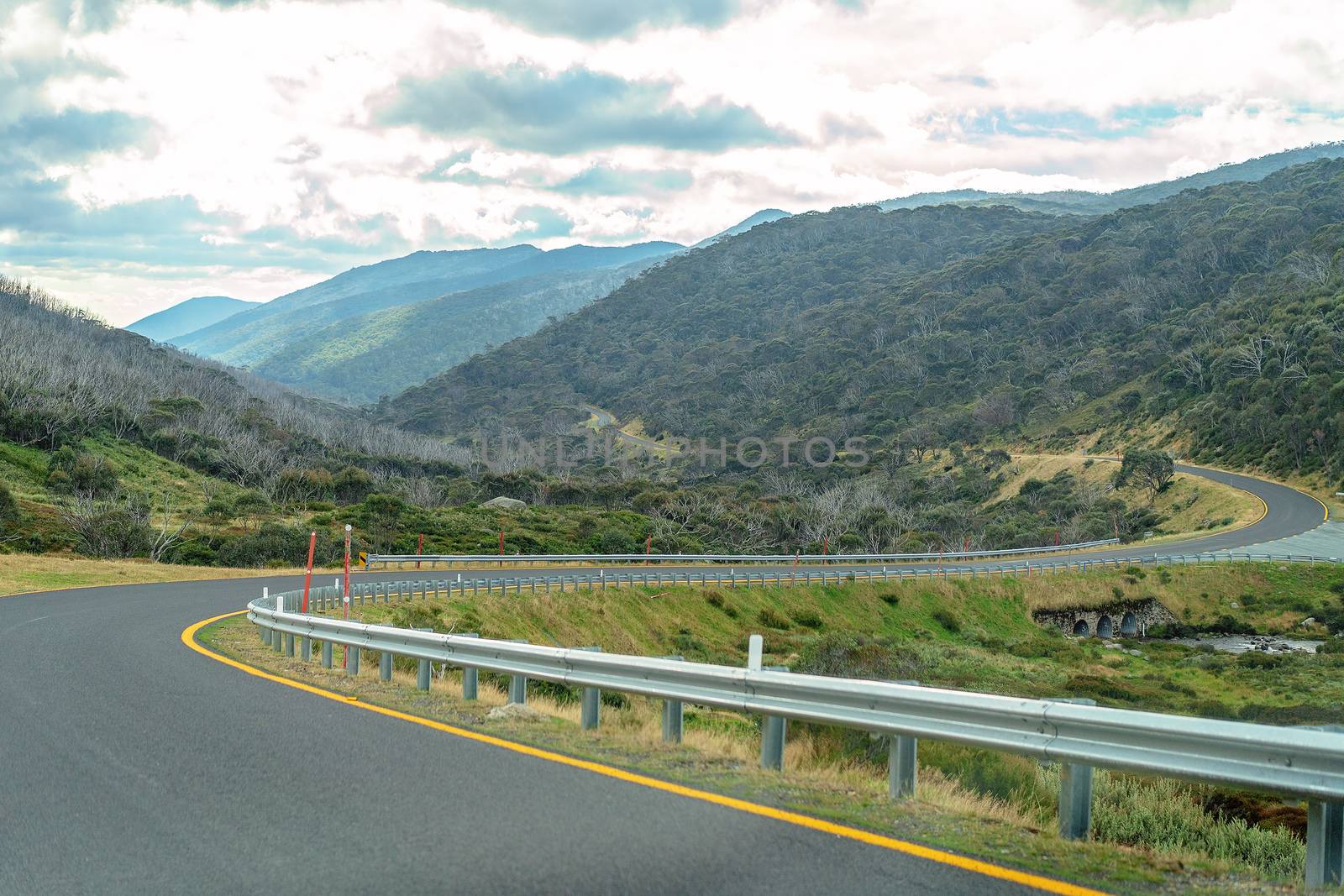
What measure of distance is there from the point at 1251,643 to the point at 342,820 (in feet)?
160

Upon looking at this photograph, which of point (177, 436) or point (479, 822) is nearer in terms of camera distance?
point (479, 822)

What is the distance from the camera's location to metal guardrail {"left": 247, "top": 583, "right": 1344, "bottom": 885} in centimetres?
524

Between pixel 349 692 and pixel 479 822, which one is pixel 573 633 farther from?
pixel 479 822

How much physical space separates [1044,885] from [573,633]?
28721mm

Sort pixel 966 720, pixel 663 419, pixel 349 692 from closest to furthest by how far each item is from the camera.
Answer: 1. pixel 966 720
2. pixel 349 692
3. pixel 663 419

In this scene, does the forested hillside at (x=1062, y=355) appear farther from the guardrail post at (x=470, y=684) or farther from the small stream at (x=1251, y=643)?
the guardrail post at (x=470, y=684)

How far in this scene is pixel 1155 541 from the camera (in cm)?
6631

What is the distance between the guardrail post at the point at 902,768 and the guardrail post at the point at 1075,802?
100 cm


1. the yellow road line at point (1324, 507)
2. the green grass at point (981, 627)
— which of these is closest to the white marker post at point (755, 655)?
the green grass at point (981, 627)

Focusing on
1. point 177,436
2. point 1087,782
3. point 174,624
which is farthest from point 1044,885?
point 177,436

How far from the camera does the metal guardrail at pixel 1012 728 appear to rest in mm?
5238

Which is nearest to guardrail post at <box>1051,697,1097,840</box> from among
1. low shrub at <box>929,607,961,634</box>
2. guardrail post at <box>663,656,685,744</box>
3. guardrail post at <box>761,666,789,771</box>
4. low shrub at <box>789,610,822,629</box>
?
guardrail post at <box>761,666,789,771</box>

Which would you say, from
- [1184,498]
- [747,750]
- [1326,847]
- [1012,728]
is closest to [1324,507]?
[1184,498]

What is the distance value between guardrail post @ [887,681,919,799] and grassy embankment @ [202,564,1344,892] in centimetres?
15
